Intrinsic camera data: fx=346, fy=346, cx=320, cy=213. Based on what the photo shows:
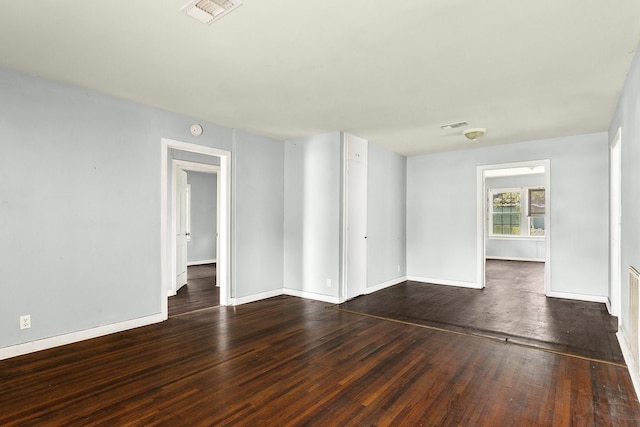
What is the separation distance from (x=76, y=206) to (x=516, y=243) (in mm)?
10810

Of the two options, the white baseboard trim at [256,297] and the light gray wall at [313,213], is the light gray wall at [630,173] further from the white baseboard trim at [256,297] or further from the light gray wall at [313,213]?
the white baseboard trim at [256,297]

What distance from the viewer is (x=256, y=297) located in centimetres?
521

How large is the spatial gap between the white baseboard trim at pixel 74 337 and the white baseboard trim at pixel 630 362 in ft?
14.5

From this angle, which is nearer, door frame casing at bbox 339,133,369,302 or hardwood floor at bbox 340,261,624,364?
hardwood floor at bbox 340,261,624,364

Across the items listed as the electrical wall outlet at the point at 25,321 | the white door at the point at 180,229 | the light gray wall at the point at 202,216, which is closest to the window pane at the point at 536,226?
the light gray wall at the point at 202,216

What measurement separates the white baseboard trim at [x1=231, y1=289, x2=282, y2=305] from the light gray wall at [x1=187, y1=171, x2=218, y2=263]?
432cm

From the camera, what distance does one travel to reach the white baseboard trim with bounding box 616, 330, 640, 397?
2.44 meters

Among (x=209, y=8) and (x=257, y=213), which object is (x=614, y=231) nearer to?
(x=257, y=213)

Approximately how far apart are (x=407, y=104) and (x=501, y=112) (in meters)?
1.22

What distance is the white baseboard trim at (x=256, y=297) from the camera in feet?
16.3

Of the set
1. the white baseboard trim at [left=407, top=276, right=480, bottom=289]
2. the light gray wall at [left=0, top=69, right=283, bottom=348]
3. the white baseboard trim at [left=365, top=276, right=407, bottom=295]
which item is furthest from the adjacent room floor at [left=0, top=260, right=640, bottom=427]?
the white baseboard trim at [left=407, top=276, right=480, bottom=289]

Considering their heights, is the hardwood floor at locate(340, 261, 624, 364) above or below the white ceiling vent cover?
below

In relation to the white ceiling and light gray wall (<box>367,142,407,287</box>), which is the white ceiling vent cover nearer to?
the white ceiling

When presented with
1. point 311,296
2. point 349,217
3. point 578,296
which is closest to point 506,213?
point 578,296
